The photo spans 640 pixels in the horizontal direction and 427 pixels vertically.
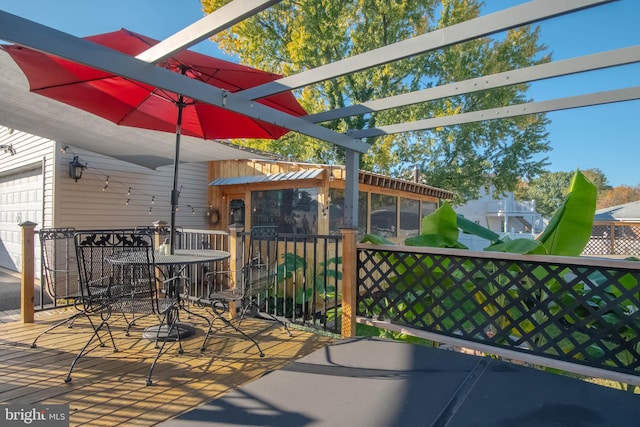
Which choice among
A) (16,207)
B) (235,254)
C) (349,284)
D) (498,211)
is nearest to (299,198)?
(235,254)

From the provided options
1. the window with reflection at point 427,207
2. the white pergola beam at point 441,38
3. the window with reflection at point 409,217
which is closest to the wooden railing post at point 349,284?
the white pergola beam at point 441,38

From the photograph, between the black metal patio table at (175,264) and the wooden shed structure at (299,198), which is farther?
the wooden shed structure at (299,198)

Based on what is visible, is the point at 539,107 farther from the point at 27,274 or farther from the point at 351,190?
the point at 27,274

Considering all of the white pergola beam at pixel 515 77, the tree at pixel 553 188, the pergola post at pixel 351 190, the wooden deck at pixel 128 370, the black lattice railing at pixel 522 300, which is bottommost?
the wooden deck at pixel 128 370

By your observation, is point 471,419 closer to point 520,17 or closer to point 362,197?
point 520,17

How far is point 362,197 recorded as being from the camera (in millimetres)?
8031

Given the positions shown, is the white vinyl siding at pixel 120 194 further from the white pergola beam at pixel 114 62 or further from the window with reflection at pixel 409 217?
the white pergola beam at pixel 114 62

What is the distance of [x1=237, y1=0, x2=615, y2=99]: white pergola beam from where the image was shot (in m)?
1.59

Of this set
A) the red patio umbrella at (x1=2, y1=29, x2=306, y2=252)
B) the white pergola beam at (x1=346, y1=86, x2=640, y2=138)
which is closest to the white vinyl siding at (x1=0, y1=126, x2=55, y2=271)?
the red patio umbrella at (x1=2, y1=29, x2=306, y2=252)

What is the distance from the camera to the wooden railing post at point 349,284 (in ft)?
11.1

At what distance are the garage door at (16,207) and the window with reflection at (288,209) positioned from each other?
13.8 ft

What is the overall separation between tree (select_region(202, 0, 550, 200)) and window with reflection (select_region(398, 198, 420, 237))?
2.53 metres

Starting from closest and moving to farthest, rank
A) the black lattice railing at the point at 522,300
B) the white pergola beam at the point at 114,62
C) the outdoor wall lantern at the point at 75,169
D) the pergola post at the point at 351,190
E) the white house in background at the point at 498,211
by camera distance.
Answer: the white pergola beam at the point at 114,62 < the black lattice railing at the point at 522,300 < the pergola post at the point at 351,190 < the outdoor wall lantern at the point at 75,169 < the white house in background at the point at 498,211

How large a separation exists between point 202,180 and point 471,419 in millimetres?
8429
